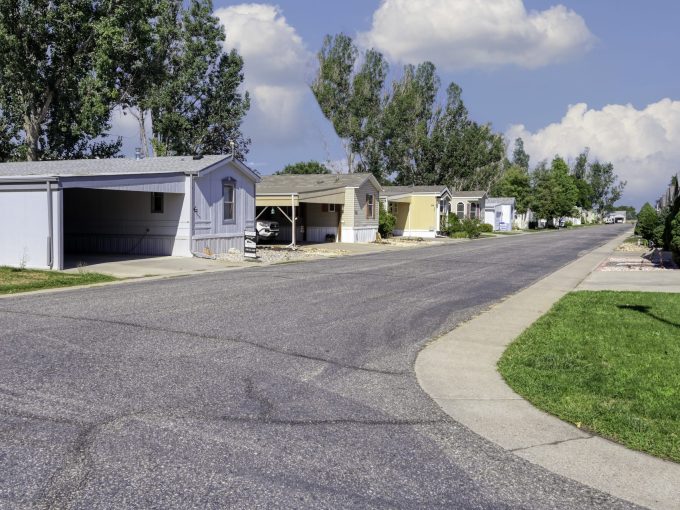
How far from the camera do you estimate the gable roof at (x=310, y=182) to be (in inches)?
1422

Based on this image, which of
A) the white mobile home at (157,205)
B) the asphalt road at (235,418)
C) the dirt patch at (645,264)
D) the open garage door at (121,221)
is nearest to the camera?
the asphalt road at (235,418)

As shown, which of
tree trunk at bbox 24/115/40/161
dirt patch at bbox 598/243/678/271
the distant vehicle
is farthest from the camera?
tree trunk at bbox 24/115/40/161

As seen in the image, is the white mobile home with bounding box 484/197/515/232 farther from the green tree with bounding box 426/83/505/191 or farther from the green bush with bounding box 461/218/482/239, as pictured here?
the green bush with bounding box 461/218/482/239

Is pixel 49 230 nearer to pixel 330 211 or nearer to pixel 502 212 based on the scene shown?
pixel 330 211

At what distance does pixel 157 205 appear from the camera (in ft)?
78.7

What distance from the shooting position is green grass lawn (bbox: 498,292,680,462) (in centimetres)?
545

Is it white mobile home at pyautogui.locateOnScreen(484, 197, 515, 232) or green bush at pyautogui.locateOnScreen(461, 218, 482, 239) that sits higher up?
white mobile home at pyautogui.locateOnScreen(484, 197, 515, 232)

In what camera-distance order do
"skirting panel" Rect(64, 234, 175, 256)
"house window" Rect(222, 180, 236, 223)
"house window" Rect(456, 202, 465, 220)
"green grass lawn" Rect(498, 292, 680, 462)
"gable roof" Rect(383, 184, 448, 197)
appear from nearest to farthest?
"green grass lawn" Rect(498, 292, 680, 462), "skirting panel" Rect(64, 234, 175, 256), "house window" Rect(222, 180, 236, 223), "gable roof" Rect(383, 184, 448, 197), "house window" Rect(456, 202, 465, 220)

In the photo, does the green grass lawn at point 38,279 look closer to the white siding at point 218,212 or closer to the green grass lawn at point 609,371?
the white siding at point 218,212

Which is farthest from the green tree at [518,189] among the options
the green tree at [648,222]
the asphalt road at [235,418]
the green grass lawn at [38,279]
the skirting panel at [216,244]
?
the asphalt road at [235,418]

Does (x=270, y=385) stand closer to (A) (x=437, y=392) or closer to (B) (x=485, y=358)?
(A) (x=437, y=392)

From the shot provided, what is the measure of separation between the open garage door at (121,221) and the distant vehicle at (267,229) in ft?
35.3

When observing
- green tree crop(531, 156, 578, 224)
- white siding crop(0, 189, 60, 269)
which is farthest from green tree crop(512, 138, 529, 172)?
white siding crop(0, 189, 60, 269)

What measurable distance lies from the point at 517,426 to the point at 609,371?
2.27 metres
